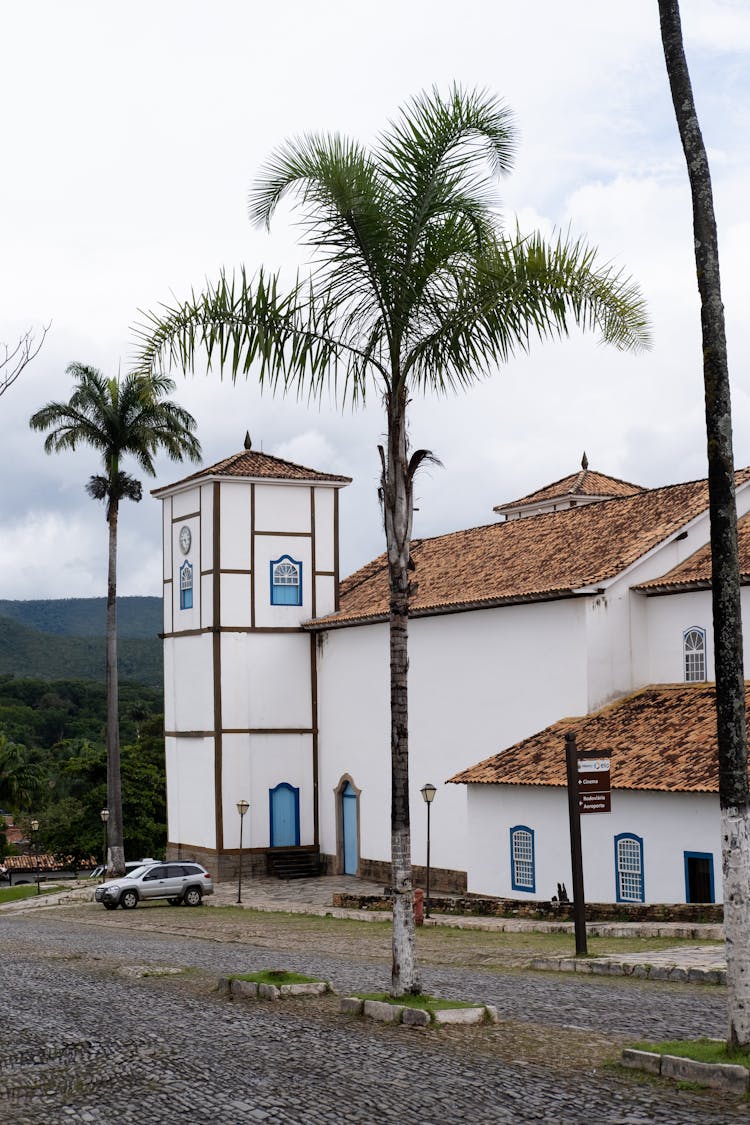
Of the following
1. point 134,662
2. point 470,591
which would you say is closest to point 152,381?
point 470,591

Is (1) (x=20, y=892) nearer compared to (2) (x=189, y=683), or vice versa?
(2) (x=189, y=683)

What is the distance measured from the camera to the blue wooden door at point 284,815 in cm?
3812

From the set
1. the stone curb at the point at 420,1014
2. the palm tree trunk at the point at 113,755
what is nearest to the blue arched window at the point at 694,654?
the stone curb at the point at 420,1014

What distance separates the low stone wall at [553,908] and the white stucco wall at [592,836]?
0.93 meters

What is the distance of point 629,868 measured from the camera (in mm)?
24719

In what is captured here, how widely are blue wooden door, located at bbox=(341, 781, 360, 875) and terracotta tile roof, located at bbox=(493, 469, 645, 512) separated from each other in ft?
41.4

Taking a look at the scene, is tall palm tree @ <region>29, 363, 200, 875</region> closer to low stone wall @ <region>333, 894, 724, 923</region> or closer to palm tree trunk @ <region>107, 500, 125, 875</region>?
palm tree trunk @ <region>107, 500, 125, 875</region>

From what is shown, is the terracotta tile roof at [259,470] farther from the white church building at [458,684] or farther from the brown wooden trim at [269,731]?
the brown wooden trim at [269,731]

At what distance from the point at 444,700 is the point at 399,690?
20.0 metres

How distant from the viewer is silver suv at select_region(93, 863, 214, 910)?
33.6m

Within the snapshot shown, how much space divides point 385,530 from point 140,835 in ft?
155

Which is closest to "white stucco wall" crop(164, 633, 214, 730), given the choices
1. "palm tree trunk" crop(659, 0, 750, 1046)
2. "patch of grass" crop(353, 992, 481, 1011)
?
"patch of grass" crop(353, 992, 481, 1011)

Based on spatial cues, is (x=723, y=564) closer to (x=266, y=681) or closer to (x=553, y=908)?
(x=553, y=908)

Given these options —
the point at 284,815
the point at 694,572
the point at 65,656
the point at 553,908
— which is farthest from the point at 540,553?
the point at 65,656
